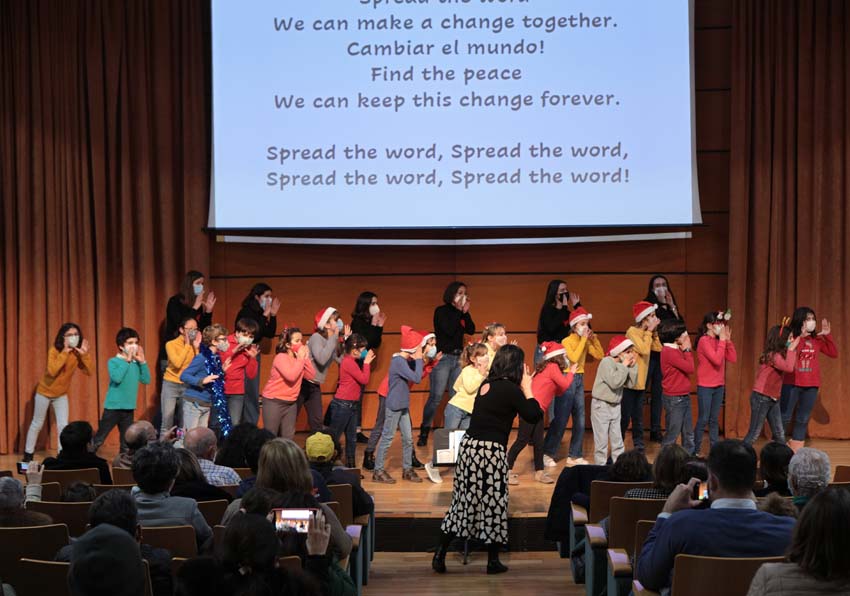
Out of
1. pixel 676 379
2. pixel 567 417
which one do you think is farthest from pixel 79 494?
pixel 676 379

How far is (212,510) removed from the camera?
4328mm

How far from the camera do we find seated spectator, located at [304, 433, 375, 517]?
4.92 meters

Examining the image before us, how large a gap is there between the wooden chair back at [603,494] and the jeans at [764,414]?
3.30 meters

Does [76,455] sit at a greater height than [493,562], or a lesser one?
greater

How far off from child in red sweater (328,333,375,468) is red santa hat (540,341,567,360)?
1.31m

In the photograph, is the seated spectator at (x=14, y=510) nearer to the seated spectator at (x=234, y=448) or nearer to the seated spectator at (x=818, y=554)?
the seated spectator at (x=234, y=448)

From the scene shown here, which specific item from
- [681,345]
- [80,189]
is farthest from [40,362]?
[681,345]

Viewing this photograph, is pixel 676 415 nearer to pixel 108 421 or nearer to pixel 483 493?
pixel 483 493

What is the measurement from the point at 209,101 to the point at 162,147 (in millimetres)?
618

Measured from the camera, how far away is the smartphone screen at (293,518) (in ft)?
10.9

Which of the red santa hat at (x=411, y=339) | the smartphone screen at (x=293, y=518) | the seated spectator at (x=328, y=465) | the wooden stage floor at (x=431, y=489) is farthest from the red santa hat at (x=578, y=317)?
the smartphone screen at (x=293, y=518)

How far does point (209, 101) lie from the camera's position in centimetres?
936

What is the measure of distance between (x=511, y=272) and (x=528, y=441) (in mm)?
2458

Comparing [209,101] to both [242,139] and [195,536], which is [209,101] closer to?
[242,139]
